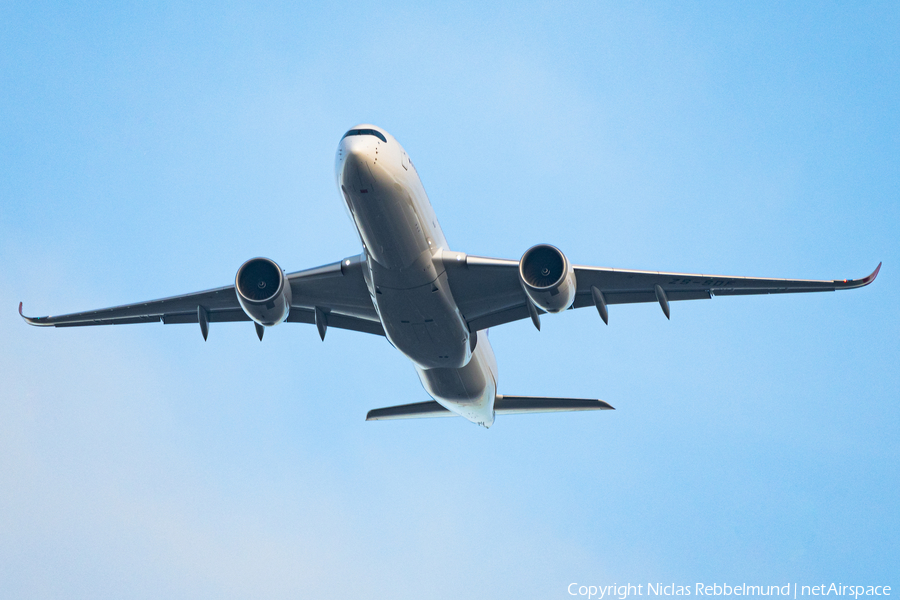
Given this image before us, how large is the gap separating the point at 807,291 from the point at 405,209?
39.3 feet

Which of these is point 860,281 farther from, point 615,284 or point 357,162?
point 357,162

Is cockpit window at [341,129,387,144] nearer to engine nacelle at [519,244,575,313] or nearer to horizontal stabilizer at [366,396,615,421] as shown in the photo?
engine nacelle at [519,244,575,313]

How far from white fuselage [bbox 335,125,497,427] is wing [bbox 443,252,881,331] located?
634 millimetres

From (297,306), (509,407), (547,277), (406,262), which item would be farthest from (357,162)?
(509,407)

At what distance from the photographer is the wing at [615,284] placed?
24094mm

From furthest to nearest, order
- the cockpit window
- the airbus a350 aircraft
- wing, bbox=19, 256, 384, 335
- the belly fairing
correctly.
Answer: the belly fairing → wing, bbox=19, 256, 384, 335 → the airbus a350 aircraft → the cockpit window

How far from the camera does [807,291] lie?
957 inches

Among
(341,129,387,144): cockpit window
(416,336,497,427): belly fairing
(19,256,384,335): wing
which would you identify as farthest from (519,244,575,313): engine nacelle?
(19,256,384,335): wing

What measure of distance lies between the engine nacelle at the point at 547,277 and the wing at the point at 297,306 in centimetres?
534

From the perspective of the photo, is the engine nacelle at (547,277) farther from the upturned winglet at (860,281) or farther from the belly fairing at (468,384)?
the upturned winglet at (860,281)

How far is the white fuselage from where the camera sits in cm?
2125

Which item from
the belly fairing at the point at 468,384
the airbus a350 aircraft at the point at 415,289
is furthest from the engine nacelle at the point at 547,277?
the belly fairing at the point at 468,384

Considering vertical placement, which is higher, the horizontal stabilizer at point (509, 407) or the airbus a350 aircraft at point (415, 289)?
the airbus a350 aircraft at point (415, 289)

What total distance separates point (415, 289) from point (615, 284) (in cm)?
595
